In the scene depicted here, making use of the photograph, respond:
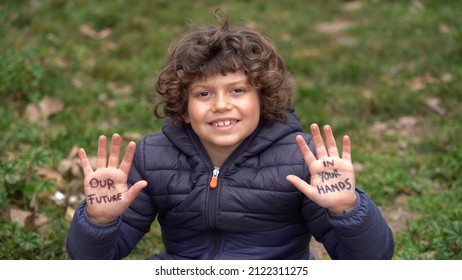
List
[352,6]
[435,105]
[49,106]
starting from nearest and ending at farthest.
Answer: [49,106] → [435,105] → [352,6]

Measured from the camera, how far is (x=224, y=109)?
2824mm

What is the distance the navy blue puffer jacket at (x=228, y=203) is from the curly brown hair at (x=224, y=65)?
9 centimetres

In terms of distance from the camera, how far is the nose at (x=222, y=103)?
111 inches

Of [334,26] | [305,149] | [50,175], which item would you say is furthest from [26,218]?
[334,26]

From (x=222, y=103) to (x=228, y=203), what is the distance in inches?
16.2

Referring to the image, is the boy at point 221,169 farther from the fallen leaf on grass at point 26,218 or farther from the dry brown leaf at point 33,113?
the dry brown leaf at point 33,113

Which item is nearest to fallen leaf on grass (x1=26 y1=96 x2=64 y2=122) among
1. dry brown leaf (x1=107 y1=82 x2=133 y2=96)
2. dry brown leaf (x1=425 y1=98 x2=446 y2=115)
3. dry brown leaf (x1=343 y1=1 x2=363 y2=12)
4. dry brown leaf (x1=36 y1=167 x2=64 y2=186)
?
dry brown leaf (x1=107 y1=82 x2=133 y2=96)

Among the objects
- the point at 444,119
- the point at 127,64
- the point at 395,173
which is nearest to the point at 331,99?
the point at 444,119

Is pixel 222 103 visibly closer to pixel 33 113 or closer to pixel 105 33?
pixel 33 113

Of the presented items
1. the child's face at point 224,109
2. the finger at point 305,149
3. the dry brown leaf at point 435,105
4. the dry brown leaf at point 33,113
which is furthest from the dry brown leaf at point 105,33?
the finger at point 305,149

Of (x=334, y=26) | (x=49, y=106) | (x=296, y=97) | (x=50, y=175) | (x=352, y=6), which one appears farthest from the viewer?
(x=352, y=6)

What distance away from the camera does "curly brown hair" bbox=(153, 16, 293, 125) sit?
290 centimetres

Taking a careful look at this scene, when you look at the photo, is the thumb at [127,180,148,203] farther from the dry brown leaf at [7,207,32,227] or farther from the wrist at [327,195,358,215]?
the dry brown leaf at [7,207,32,227]

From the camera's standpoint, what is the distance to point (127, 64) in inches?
246
